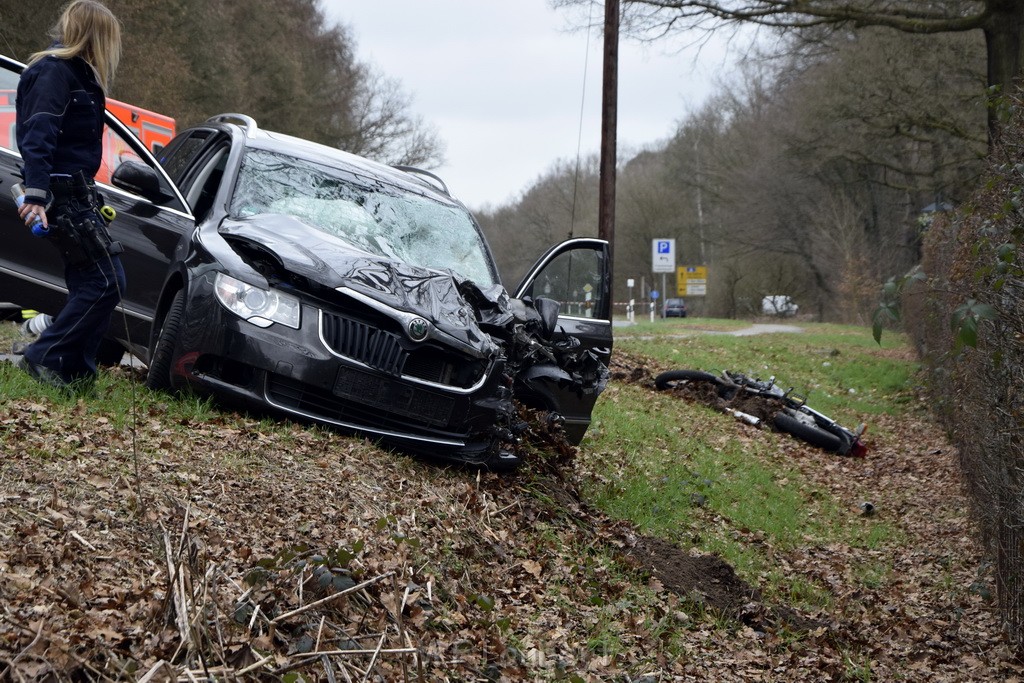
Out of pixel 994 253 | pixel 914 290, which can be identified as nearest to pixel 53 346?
pixel 994 253

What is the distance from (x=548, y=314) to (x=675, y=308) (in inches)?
2239

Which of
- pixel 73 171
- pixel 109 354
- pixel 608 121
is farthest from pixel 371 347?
pixel 608 121

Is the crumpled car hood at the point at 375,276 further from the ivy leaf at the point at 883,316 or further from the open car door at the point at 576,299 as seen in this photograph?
the ivy leaf at the point at 883,316

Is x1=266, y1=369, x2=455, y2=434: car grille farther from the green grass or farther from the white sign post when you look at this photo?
the white sign post

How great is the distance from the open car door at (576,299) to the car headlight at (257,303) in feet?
7.13

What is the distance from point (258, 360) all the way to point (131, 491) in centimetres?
152

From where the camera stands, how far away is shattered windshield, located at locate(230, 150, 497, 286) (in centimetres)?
762

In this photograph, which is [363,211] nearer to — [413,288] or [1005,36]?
[413,288]

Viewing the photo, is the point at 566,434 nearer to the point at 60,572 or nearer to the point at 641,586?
the point at 641,586

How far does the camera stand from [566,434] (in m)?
8.38

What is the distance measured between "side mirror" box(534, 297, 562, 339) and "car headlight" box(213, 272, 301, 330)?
1.96 m

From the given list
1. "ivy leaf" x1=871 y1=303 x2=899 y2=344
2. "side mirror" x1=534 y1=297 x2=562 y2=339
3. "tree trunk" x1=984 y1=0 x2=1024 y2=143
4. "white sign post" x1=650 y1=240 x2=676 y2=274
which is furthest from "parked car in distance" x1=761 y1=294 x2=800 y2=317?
"ivy leaf" x1=871 y1=303 x2=899 y2=344

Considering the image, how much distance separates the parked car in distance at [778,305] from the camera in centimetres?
5459

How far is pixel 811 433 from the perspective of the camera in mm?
14969
